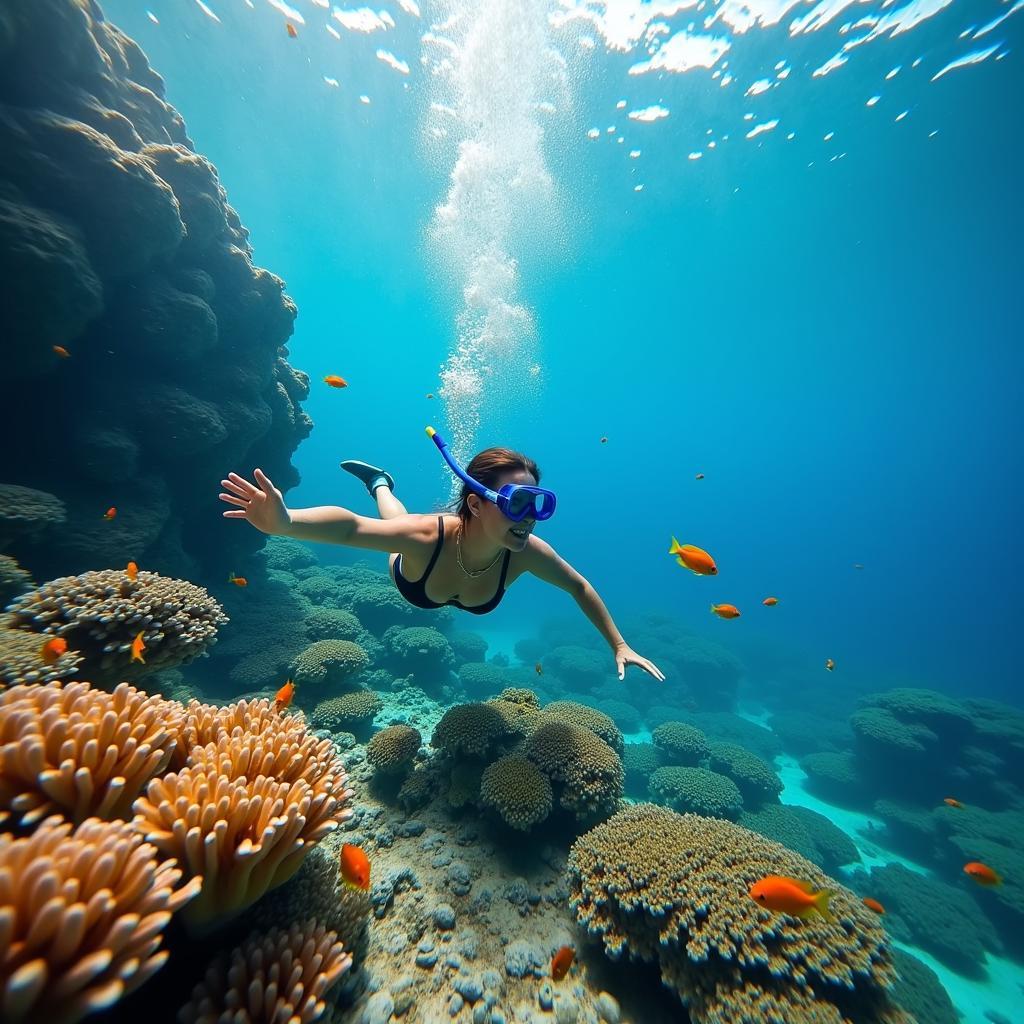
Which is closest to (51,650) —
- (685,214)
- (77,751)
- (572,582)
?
(77,751)

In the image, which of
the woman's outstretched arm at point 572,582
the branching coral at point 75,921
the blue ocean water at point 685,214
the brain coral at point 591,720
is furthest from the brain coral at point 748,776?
the branching coral at point 75,921

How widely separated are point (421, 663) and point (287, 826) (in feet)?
37.4

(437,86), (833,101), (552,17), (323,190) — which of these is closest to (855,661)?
(833,101)

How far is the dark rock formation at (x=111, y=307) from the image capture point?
23.5 ft

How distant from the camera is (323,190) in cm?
3434

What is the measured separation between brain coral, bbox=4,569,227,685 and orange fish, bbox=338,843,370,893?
3.48 metres

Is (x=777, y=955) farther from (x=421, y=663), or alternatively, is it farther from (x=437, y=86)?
(x=437, y=86)

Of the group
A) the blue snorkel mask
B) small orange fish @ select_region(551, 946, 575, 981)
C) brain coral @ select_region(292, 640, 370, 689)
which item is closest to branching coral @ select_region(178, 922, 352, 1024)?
small orange fish @ select_region(551, 946, 575, 981)

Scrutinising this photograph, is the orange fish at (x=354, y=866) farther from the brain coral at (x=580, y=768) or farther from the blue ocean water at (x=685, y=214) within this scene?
the blue ocean water at (x=685, y=214)

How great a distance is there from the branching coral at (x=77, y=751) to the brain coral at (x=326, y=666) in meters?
5.77

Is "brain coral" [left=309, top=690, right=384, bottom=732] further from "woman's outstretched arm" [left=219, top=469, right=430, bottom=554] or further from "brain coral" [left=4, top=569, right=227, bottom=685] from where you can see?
"woman's outstretched arm" [left=219, top=469, right=430, bottom=554]

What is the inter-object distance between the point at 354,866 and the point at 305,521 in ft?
7.62

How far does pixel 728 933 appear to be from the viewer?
281cm

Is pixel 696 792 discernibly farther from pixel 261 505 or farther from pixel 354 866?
pixel 261 505
